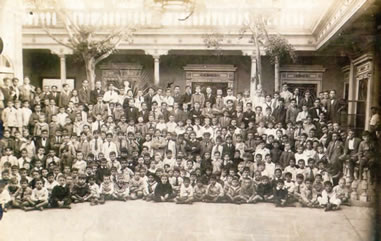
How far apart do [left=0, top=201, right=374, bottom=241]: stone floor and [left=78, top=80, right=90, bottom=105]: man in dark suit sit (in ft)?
3.05

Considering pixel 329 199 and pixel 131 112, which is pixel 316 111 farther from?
pixel 131 112

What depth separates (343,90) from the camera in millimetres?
3090

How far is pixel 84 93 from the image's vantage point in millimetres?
3316

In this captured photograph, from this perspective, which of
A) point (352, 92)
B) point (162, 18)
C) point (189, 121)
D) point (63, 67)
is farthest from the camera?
point (189, 121)

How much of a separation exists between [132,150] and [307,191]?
159cm

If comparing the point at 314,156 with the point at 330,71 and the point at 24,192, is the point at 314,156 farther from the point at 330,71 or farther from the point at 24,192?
the point at 24,192

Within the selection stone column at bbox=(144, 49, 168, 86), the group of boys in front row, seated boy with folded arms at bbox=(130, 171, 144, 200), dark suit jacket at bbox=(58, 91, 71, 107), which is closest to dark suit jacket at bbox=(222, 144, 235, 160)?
the group of boys in front row

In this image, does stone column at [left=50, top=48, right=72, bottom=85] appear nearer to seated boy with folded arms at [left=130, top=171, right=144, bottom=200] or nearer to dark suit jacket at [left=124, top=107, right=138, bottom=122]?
dark suit jacket at [left=124, top=107, right=138, bottom=122]

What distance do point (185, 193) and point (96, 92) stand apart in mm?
1195

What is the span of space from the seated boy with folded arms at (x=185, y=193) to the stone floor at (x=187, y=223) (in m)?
0.06

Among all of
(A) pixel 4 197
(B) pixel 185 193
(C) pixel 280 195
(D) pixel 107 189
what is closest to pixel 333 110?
(C) pixel 280 195

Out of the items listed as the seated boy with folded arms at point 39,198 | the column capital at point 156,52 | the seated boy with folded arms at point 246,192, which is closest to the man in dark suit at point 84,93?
the column capital at point 156,52

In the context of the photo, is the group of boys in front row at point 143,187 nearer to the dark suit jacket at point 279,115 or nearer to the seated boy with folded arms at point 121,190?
the seated boy with folded arms at point 121,190

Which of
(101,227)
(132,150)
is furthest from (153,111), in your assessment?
(101,227)
